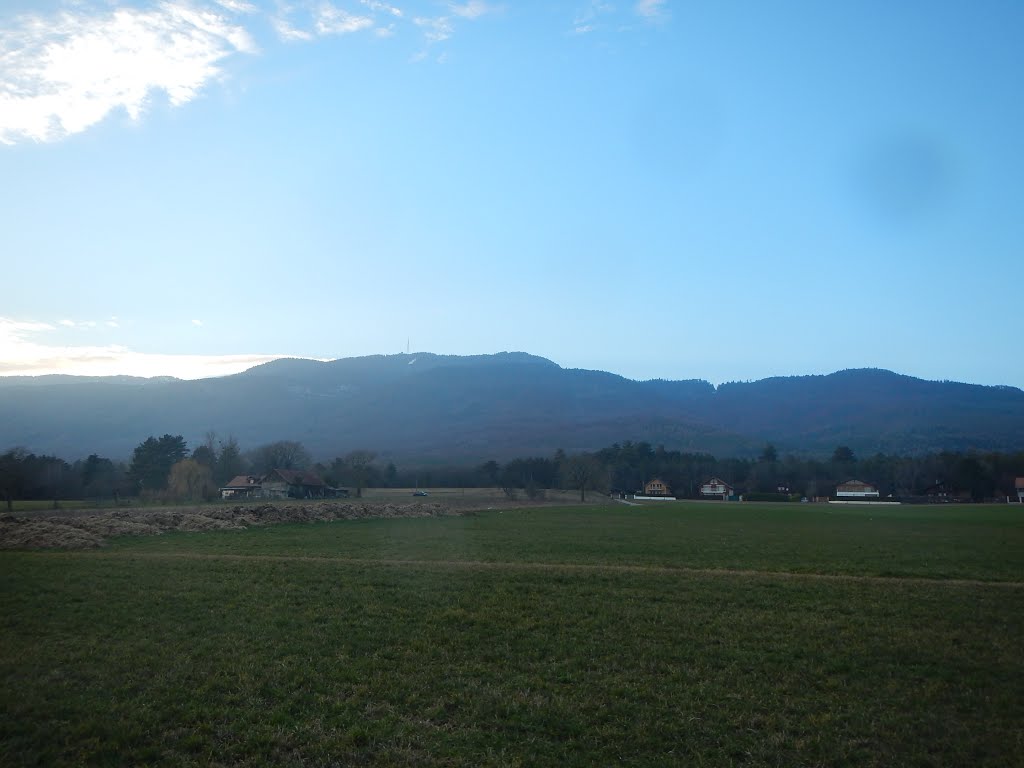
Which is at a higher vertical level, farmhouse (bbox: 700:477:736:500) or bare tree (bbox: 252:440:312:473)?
bare tree (bbox: 252:440:312:473)

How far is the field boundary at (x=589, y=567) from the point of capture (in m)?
19.5

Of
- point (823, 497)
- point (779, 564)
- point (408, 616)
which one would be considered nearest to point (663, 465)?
point (823, 497)

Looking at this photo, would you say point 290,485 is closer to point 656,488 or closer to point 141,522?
point 141,522

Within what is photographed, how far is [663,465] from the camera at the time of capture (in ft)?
504

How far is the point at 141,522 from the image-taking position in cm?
3525

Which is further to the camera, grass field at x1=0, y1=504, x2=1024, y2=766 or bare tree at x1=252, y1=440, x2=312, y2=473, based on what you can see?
bare tree at x1=252, y1=440, x2=312, y2=473

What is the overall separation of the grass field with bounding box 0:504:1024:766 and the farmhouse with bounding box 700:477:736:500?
128 m

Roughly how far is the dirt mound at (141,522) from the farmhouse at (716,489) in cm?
9801

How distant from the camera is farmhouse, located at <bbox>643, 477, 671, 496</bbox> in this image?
146125 millimetres

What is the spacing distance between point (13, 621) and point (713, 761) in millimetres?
12763

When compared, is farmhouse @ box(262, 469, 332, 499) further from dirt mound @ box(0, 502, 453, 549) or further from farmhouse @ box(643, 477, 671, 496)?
farmhouse @ box(643, 477, 671, 496)

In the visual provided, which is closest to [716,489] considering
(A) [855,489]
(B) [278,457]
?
(A) [855,489]

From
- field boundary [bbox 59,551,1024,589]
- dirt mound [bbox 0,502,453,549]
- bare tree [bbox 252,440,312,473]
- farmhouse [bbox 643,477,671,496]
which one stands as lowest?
farmhouse [bbox 643,477,671,496]

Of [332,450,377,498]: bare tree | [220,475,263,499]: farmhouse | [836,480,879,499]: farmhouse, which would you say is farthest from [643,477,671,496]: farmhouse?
[220,475,263,499]: farmhouse
